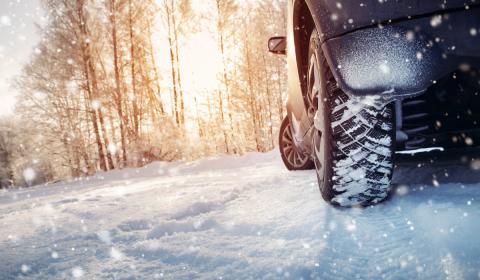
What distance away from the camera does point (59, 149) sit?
21109mm

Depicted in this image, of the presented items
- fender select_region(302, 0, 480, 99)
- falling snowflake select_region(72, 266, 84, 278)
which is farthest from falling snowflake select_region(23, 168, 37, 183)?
fender select_region(302, 0, 480, 99)

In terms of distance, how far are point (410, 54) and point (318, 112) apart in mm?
522

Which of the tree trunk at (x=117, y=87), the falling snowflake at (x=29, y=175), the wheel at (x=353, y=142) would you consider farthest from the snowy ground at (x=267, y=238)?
the falling snowflake at (x=29, y=175)

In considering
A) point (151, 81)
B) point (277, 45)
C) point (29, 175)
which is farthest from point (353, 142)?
point (29, 175)

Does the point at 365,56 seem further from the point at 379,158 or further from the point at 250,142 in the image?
the point at 250,142

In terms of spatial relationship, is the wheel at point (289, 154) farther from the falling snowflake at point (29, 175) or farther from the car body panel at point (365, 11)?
the falling snowflake at point (29, 175)

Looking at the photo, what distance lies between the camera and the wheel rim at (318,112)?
5.19 feet

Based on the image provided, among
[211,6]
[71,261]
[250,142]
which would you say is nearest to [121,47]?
[211,6]

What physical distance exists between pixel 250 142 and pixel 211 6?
344 inches

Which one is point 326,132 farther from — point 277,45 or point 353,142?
point 277,45

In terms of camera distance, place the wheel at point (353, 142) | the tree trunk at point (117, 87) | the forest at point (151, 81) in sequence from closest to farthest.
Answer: the wheel at point (353, 142), the tree trunk at point (117, 87), the forest at point (151, 81)

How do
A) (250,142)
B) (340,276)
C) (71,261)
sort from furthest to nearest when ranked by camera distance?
(250,142)
(71,261)
(340,276)

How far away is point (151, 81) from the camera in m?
16.8

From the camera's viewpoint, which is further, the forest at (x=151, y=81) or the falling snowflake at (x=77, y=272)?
the forest at (x=151, y=81)
